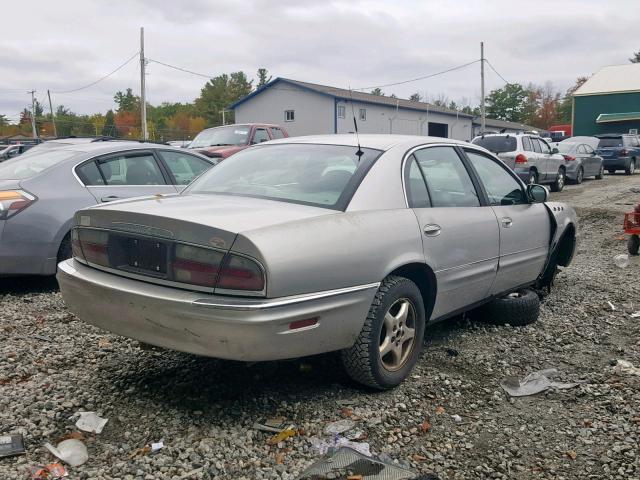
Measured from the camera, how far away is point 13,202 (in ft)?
18.6

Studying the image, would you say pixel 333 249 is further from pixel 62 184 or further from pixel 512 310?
pixel 62 184

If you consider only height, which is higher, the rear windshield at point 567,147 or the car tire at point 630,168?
the rear windshield at point 567,147

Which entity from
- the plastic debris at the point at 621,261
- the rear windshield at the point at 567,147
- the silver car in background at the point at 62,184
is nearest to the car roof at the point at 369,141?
the silver car in background at the point at 62,184

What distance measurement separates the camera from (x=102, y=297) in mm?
3484

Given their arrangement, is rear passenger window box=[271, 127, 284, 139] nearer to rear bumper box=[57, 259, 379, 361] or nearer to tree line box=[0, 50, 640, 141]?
rear bumper box=[57, 259, 379, 361]

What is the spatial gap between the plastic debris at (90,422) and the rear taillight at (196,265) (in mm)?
859

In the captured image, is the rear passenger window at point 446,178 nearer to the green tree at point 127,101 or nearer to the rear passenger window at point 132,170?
the rear passenger window at point 132,170

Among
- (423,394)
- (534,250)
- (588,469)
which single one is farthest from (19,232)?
(588,469)

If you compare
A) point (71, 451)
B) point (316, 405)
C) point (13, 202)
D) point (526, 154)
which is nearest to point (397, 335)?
point (316, 405)

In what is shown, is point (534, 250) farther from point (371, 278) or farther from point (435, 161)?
point (371, 278)

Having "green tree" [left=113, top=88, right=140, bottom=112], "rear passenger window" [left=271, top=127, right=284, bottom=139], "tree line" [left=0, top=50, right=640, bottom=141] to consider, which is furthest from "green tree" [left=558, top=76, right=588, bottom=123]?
"rear passenger window" [left=271, top=127, right=284, bottom=139]

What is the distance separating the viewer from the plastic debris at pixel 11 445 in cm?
300

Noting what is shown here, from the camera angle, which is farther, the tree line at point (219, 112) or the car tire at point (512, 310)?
the tree line at point (219, 112)

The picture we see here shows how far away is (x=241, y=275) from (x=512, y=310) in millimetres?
2856
